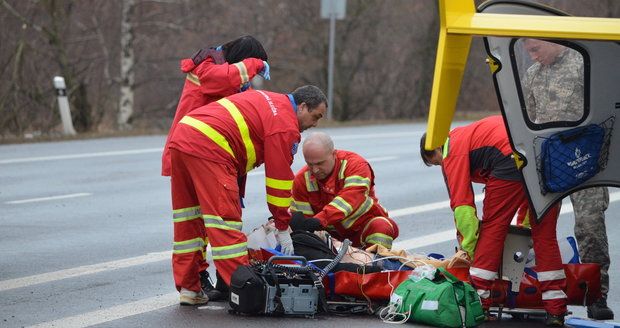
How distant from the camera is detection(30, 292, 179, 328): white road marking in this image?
7.51 metres

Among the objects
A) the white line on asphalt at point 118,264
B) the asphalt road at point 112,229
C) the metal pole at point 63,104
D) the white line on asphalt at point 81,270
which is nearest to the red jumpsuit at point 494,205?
the asphalt road at point 112,229

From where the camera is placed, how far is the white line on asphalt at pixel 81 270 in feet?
29.2

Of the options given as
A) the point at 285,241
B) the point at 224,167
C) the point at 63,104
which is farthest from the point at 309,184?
the point at 63,104

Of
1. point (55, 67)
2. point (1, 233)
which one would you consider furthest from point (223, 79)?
point (55, 67)

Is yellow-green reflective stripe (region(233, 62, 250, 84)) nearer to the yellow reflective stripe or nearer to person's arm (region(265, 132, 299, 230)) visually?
the yellow reflective stripe

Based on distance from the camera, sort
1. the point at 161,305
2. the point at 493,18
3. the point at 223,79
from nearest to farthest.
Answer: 1. the point at 493,18
2. the point at 161,305
3. the point at 223,79

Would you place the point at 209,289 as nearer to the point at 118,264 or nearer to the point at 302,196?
the point at 302,196

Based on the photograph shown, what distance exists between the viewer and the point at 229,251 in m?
7.84

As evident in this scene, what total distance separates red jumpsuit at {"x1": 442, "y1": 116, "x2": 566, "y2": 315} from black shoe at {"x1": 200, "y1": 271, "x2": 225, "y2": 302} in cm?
172

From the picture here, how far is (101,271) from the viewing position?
955cm

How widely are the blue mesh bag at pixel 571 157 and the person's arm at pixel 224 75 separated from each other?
2.46m

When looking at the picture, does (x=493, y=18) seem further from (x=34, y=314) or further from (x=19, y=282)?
(x=19, y=282)

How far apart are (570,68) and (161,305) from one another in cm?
309

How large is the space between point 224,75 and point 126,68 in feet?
71.8
